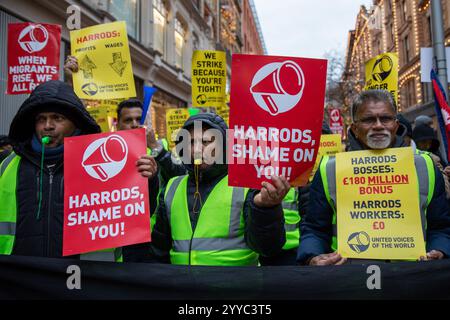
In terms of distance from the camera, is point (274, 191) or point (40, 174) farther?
point (40, 174)

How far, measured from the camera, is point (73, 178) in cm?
220

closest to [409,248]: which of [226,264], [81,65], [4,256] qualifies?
[226,264]

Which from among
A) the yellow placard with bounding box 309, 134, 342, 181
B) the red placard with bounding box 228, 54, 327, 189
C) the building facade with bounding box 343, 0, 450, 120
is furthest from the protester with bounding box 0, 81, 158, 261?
the building facade with bounding box 343, 0, 450, 120

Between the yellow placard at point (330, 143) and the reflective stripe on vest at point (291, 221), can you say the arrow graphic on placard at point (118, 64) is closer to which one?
the reflective stripe on vest at point (291, 221)

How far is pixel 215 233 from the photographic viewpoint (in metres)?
2.38

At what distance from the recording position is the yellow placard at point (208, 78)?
726cm

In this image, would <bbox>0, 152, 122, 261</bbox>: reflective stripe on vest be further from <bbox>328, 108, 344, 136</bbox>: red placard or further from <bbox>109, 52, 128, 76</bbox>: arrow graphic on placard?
<bbox>328, 108, 344, 136</bbox>: red placard

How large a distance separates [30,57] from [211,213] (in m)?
3.55

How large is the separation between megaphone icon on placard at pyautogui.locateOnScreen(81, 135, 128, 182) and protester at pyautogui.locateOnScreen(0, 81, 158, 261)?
11 centimetres

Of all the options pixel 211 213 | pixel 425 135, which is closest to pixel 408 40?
pixel 425 135

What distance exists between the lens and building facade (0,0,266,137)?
29.6ft

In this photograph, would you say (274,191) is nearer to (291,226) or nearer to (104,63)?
(291,226)

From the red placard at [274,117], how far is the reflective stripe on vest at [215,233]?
0.33 m
